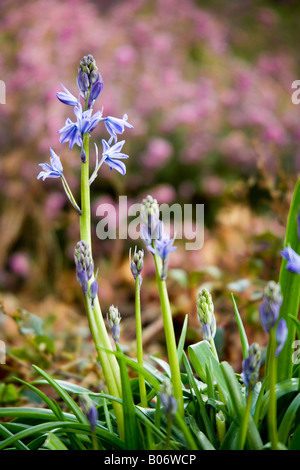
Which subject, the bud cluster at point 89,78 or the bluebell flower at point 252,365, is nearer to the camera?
the bluebell flower at point 252,365

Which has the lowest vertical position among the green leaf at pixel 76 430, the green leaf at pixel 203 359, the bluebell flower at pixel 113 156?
the green leaf at pixel 76 430

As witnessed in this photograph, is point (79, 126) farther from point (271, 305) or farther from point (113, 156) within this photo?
point (271, 305)

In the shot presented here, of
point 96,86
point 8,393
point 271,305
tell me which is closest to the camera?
point 271,305

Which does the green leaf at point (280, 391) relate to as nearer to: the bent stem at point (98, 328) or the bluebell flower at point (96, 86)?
the bent stem at point (98, 328)

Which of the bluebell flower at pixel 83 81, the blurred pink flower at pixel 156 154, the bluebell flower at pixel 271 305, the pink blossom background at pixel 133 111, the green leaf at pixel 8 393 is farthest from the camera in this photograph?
the blurred pink flower at pixel 156 154

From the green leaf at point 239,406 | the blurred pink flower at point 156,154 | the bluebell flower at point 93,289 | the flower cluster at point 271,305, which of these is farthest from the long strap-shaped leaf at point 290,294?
the blurred pink flower at point 156,154

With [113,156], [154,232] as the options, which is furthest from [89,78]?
[154,232]

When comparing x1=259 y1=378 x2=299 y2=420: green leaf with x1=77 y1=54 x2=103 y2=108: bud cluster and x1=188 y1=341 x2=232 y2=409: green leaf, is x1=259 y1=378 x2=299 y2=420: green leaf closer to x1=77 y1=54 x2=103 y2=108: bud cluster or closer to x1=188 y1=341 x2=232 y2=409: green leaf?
x1=188 y1=341 x2=232 y2=409: green leaf
